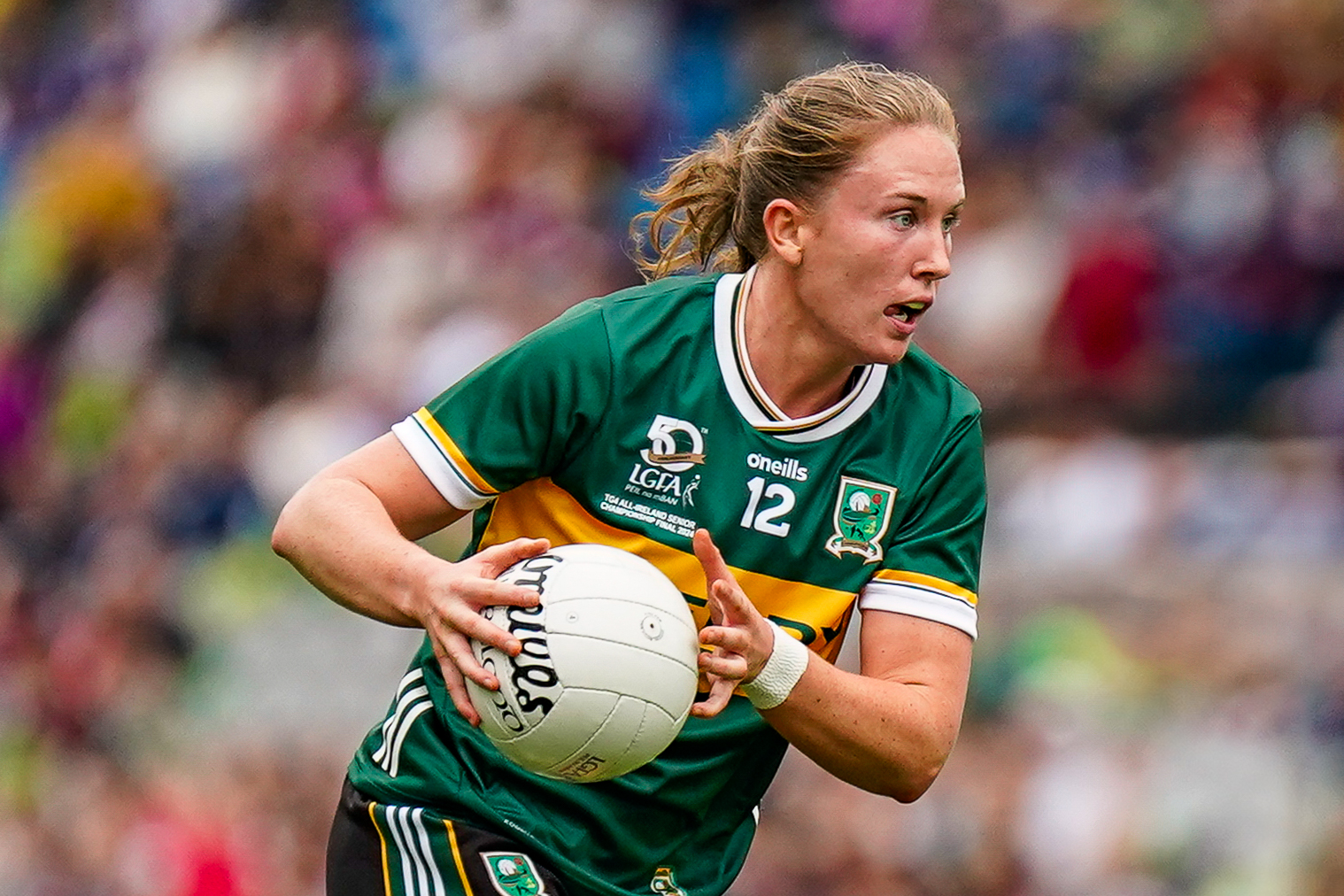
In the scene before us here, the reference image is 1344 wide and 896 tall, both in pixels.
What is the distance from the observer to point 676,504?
13.1ft

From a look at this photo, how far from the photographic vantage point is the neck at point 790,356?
4.06m

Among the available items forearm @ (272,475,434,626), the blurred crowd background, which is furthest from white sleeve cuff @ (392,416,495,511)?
the blurred crowd background

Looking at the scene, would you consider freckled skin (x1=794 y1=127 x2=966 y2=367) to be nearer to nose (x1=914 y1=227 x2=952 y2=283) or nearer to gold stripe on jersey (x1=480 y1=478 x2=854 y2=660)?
nose (x1=914 y1=227 x2=952 y2=283)

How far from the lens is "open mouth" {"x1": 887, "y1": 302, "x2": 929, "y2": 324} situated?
396cm

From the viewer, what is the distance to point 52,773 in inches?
416

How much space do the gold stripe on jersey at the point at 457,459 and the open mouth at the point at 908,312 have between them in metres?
0.83

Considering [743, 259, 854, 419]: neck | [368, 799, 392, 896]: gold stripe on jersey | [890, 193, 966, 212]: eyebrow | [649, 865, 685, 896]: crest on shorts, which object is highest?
[890, 193, 966, 212]: eyebrow

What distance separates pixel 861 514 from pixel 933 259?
1.69 feet

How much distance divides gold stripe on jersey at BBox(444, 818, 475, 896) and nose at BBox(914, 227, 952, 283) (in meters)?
1.37

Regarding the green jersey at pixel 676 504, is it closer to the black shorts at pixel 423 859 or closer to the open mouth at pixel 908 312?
the black shorts at pixel 423 859

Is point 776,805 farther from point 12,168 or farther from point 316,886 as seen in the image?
point 12,168

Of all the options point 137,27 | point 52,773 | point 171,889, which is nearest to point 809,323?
point 171,889

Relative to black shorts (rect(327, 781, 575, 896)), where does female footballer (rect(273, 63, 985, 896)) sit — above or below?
above

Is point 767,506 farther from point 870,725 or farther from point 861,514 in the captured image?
point 870,725
